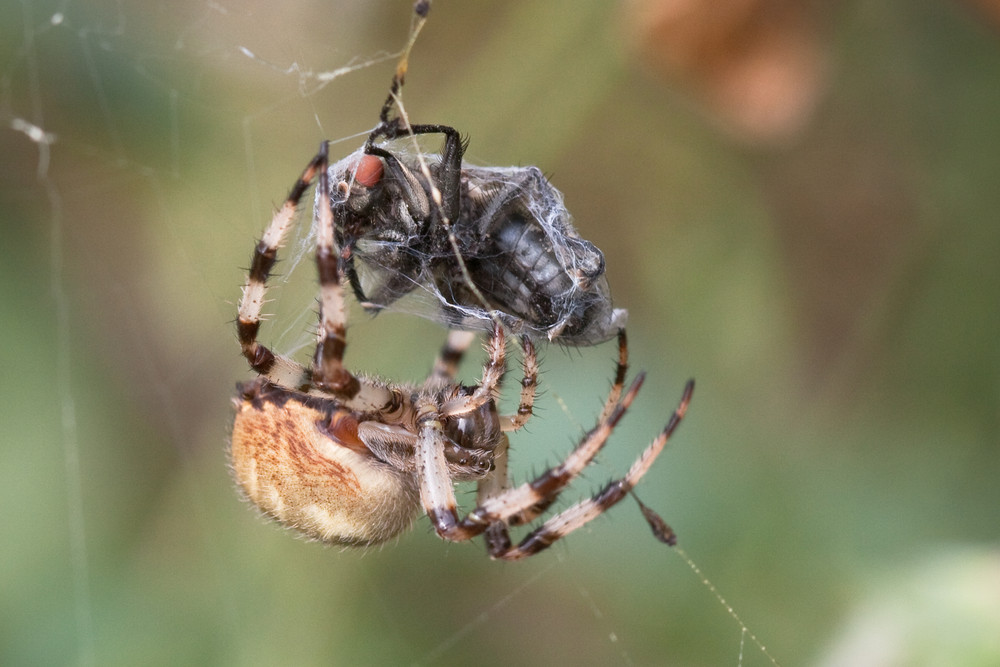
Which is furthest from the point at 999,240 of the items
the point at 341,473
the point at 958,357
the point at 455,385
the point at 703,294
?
the point at 341,473

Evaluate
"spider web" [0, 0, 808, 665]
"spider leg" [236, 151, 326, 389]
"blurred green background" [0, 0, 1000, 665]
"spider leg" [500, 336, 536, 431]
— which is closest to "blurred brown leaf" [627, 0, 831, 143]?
"blurred green background" [0, 0, 1000, 665]

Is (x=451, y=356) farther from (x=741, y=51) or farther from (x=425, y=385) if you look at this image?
(x=741, y=51)

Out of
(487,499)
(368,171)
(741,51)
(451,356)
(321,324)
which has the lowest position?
(487,499)

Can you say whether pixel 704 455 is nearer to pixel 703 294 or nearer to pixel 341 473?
pixel 703 294

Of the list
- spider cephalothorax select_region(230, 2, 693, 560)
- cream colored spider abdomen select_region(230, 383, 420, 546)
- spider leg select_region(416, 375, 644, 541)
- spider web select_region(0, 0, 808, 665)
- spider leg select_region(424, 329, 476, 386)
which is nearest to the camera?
spider cephalothorax select_region(230, 2, 693, 560)

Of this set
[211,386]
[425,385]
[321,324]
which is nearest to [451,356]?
[425,385]

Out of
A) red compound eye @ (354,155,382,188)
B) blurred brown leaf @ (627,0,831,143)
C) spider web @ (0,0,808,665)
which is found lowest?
spider web @ (0,0,808,665)

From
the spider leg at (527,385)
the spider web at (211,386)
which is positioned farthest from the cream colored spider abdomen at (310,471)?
the spider web at (211,386)

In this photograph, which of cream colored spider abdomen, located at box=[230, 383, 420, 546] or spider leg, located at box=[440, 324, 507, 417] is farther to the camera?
cream colored spider abdomen, located at box=[230, 383, 420, 546]

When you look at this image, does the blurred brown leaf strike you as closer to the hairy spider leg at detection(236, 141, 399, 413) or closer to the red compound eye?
the red compound eye
